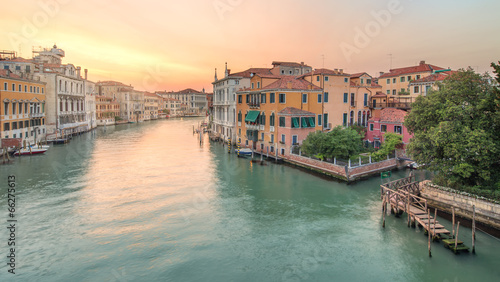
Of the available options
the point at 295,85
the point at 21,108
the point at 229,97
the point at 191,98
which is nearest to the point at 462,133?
the point at 295,85

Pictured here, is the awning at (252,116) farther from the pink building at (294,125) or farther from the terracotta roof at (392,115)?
the terracotta roof at (392,115)

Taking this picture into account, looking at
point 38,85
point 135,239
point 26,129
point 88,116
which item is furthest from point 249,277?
point 88,116

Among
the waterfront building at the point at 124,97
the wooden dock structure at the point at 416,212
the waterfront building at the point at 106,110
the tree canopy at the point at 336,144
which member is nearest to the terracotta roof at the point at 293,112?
the tree canopy at the point at 336,144

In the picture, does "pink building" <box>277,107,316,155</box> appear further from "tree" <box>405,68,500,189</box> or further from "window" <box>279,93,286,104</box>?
"tree" <box>405,68,500,189</box>

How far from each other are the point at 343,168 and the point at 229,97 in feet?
63.1

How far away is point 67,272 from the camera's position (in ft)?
31.6

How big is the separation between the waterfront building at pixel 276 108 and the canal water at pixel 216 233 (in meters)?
5.27

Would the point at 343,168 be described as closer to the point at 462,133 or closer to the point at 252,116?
the point at 462,133

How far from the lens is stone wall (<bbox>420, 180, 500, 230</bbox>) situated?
477 inches

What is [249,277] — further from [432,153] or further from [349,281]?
[432,153]

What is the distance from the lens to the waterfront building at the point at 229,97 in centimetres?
3459

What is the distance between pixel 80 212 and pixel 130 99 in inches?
2694

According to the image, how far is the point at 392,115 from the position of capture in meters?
25.8

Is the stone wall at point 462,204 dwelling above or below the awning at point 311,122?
below
